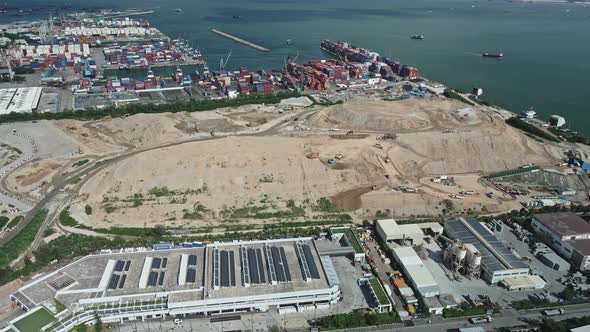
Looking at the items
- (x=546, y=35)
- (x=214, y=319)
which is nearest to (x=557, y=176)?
(x=214, y=319)

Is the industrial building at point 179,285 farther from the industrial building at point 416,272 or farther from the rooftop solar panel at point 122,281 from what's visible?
the industrial building at point 416,272

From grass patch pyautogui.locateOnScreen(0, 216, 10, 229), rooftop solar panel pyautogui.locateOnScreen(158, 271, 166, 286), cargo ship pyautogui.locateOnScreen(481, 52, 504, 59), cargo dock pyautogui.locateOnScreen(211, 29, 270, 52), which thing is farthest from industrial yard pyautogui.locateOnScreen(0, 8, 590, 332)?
cargo dock pyautogui.locateOnScreen(211, 29, 270, 52)

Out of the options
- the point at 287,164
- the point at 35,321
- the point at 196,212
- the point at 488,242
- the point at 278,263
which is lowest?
the point at 35,321

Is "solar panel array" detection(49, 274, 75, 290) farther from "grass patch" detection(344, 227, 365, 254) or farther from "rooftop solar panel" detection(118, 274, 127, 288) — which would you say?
"grass patch" detection(344, 227, 365, 254)

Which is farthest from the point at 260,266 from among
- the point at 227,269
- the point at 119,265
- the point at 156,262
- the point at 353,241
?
the point at 119,265

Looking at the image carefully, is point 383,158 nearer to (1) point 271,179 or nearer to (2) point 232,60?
(1) point 271,179

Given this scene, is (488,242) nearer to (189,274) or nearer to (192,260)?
(192,260)

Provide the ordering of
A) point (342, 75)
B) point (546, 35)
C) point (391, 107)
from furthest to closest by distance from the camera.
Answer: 1. point (546, 35)
2. point (342, 75)
3. point (391, 107)
